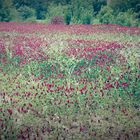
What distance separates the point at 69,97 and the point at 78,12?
2746 centimetres

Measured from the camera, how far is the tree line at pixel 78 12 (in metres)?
28.7

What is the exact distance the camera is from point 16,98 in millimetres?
6562

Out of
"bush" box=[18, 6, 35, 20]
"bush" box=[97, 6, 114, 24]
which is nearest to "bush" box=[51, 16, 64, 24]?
"bush" box=[97, 6, 114, 24]

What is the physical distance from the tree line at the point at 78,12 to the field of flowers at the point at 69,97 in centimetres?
1930

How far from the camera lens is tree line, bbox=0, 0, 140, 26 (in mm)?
28734

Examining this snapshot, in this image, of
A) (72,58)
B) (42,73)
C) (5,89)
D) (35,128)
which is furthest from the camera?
(72,58)

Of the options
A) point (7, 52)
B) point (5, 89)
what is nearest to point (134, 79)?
point (5, 89)

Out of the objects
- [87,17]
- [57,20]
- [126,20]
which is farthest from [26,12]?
[126,20]

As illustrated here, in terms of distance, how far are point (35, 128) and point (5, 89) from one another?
7.62 feet

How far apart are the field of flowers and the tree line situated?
63.3 feet

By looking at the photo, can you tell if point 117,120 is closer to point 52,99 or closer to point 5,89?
point 52,99

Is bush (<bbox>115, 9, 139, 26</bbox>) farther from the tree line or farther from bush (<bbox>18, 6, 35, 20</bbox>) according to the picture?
bush (<bbox>18, 6, 35, 20</bbox>)

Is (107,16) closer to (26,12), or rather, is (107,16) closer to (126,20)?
(126,20)

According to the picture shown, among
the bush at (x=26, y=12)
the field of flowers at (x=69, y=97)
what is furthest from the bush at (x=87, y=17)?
the field of flowers at (x=69, y=97)
